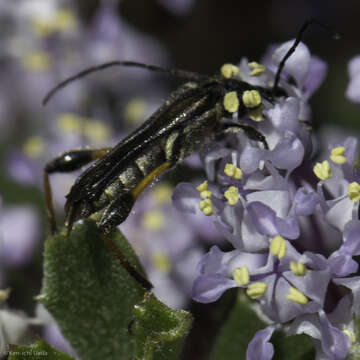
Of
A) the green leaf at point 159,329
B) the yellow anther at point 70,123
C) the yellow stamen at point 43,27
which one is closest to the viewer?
the green leaf at point 159,329

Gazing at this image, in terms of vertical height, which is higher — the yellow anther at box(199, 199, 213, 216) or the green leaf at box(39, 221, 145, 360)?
the yellow anther at box(199, 199, 213, 216)

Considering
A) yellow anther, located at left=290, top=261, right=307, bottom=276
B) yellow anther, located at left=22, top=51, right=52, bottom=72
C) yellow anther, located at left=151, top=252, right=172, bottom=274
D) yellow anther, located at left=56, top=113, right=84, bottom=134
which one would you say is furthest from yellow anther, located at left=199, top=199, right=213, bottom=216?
yellow anther, located at left=22, top=51, right=52, bottom=72

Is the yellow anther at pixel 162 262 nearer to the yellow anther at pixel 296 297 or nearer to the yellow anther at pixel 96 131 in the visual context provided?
the yellow anther at pixel 96 131

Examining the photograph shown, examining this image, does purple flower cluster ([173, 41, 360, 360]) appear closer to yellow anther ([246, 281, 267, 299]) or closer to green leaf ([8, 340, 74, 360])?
yellow anther ([246, 281, 267, 299])

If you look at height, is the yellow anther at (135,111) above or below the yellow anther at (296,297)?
below

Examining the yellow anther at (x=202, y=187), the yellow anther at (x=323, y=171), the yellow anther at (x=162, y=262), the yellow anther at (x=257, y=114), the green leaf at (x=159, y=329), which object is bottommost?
the yellow anther at (x=162, y=262)

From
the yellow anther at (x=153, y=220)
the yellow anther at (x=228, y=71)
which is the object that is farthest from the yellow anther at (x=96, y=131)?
the yellow anther at (x=228, y=71)

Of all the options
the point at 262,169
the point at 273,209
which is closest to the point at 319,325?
the point at 273,209
